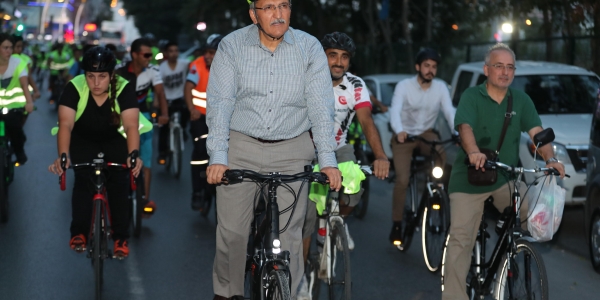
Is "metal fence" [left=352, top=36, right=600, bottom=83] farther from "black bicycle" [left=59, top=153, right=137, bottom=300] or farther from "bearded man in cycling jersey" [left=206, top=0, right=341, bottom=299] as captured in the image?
"bearded man in cycling jersey" [left=206, top=0, right=341, bottom=299]

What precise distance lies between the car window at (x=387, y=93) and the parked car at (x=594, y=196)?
6485mm

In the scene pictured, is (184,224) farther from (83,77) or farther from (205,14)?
(205,14)

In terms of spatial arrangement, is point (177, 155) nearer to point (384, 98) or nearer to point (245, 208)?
point (384, 98)

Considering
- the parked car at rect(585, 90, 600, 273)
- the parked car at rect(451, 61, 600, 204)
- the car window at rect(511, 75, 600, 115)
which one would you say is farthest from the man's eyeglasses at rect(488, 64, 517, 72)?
the car window at rect(511, 75, 600, 115)

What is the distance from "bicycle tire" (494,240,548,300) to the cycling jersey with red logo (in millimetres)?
1722

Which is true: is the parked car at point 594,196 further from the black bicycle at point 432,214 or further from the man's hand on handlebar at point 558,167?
the man's hand on handlebar at point 558,167

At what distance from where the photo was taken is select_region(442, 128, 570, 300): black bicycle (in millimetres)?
5426

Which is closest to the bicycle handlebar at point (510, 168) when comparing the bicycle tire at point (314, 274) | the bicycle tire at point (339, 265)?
the bicycle tire at point (339, 265)

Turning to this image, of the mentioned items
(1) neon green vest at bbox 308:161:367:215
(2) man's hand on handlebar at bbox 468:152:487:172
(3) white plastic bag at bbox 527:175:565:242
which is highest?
(2) man's hand on handlebar at bbox 468:152:487:172

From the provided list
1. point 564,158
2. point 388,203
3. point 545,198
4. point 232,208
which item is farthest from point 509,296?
point 388,203

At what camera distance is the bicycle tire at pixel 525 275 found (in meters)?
5.35

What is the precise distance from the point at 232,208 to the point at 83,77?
2487 millimetres

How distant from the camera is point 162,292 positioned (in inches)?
294

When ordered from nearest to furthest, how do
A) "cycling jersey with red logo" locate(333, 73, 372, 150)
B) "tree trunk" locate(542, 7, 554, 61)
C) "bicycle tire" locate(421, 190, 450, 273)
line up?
"cycling jersey with red logo" locate(333, 73, 372, 150) → "bicycle tire" locate(421, 190, 450, 273) → "tree trunk" locate(542, 7, 554, 61)
